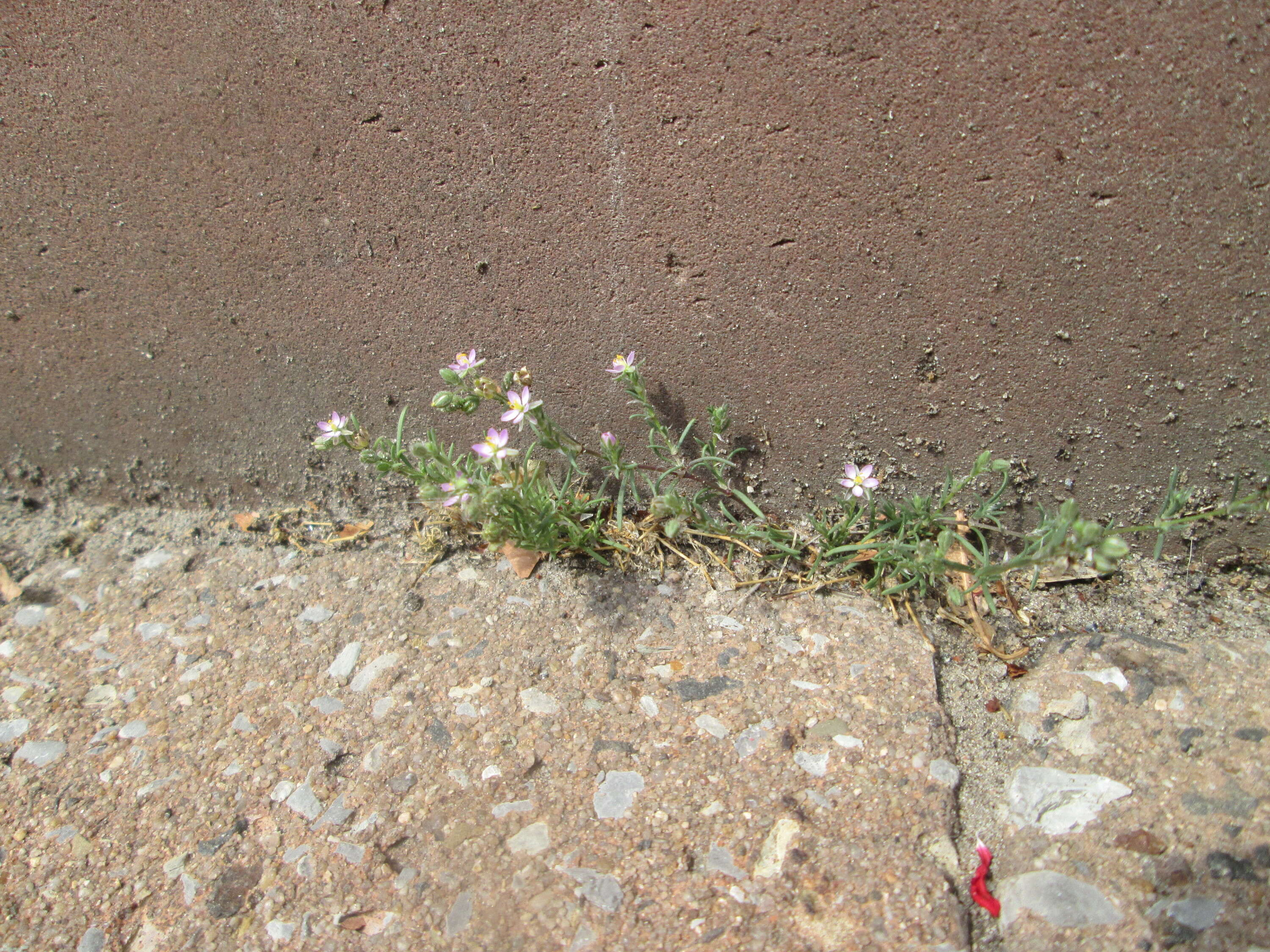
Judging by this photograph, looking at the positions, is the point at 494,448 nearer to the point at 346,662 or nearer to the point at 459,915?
the point at 346,662

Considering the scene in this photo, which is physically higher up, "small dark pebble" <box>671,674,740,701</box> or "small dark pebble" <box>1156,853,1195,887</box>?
"small dark pebble" <box>671,674,740,701</box>

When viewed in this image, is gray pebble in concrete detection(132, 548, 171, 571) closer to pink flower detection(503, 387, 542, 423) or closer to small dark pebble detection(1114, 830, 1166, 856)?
pink flower detection(503, 387, 542, 423)

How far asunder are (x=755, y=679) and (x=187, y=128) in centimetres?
184

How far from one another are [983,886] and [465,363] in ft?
4.91

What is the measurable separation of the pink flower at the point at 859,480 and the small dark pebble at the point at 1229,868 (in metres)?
0.89

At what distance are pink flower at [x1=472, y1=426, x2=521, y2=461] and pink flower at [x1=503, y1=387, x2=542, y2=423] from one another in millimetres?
→ 41

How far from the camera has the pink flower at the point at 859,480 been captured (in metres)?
1.88

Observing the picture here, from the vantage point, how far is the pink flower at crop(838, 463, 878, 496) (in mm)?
1875

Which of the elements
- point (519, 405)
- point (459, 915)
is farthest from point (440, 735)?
point (519, 405)

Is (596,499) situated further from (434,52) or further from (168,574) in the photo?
(168,574)

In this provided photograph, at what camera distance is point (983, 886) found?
131 centimetres

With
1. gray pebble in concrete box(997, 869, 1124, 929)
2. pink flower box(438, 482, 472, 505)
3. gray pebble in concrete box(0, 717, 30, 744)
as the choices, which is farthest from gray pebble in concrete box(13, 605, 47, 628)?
gray pebble in concrete box(997, 869, 1124, 929)

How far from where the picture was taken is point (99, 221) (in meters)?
2.12

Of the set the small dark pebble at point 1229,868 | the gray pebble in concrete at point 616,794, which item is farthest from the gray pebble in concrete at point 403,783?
the small dark pebble at point 1229,868
